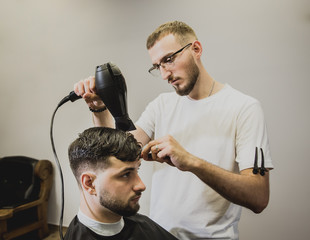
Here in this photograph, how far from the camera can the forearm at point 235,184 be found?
0.96 m

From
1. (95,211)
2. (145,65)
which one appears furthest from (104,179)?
(145,65)

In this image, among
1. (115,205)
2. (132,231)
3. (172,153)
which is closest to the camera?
(172,153)

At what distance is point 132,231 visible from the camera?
4.43 ft

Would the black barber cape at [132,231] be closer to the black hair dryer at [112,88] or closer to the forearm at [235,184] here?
the forearm at [235,184]

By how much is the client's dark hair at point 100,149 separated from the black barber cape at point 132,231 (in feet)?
0.94

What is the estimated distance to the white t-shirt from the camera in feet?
3.76

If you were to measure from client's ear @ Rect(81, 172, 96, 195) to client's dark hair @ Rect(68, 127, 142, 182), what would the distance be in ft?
0.10

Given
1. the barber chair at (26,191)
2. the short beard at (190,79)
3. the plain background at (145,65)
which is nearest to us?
the short beard at (190,79)

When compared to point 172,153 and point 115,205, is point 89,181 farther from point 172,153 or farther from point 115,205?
point 172,153

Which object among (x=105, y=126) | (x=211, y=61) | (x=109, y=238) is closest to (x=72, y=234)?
(x=109, y=238)

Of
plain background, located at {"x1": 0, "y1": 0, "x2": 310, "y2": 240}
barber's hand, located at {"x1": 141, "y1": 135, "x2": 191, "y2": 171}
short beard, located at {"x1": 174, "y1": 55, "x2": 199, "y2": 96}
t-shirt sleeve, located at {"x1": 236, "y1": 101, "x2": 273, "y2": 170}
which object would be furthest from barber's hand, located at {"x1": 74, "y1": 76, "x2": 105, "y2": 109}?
plain background, located at {"x1": 0, "y1": 0, "x2": 310, "y2": 240}

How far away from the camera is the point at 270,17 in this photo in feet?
6.63

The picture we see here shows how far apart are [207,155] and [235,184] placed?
0.27 m

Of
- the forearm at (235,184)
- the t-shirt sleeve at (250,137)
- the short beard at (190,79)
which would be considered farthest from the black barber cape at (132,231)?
the short beard at (190,79)
